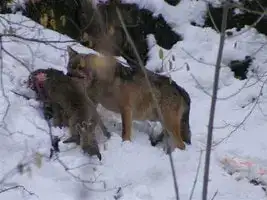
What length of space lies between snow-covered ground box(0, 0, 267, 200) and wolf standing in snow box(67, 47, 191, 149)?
0.20 m

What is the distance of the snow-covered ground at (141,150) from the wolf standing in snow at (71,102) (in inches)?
6.6

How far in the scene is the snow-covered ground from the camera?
19.7 feet

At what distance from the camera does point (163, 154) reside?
692 cm

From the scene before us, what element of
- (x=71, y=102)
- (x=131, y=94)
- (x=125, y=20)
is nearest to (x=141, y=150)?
(x=131, y=94)

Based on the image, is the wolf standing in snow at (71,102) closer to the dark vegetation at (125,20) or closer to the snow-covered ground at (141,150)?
the snow-covered ground at (141,150)

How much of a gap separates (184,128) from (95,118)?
113 centimetres

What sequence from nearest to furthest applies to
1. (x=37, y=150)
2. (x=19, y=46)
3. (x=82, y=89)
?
1. (x=37, y=150)
2. (x=82, y=89)
3. (x=19, y=46)

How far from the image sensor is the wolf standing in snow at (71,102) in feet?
21.8

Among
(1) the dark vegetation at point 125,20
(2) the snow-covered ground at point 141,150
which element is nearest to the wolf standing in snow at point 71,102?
(2) the snow-covered ground at point 141,150

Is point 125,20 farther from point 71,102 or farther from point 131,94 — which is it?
point 71,102

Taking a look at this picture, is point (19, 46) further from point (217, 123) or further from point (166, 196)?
point (166, 196)

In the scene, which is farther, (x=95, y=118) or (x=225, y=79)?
(x=225, y=79)

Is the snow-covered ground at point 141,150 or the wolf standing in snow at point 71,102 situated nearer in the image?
the snow-covered ground at point 141,150

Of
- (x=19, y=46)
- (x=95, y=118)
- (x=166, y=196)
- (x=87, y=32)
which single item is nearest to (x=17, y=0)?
(x=19, y=46)
